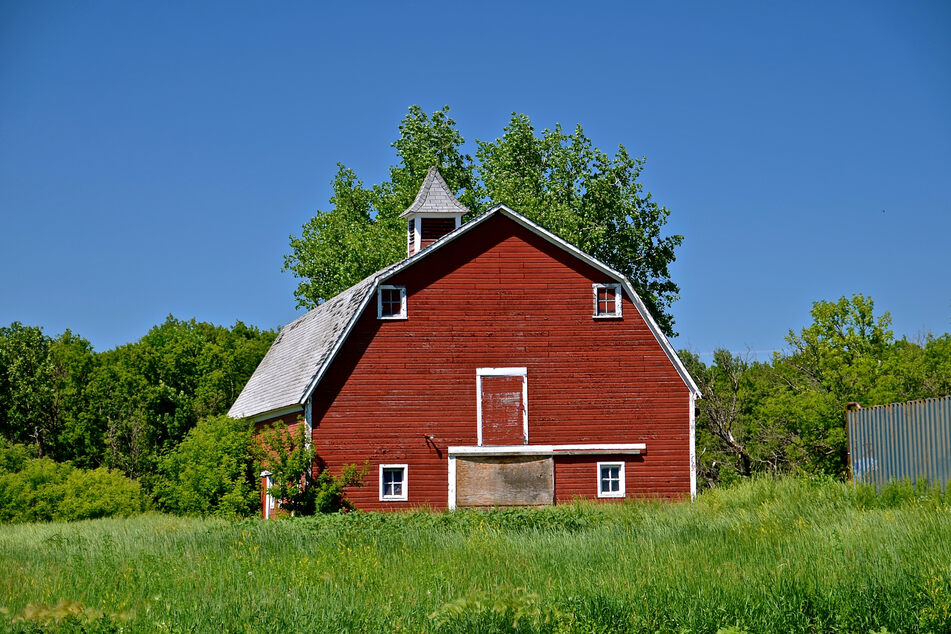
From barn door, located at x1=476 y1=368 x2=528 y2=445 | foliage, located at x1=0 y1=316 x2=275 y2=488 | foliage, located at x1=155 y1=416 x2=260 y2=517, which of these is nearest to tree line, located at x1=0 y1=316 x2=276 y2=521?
foliage, located at x1=0 y1=316 x2=275 y2=488

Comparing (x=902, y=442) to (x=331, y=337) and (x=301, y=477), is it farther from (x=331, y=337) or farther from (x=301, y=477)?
(x=331, y=337)

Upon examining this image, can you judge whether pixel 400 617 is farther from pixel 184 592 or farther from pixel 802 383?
pixel 802 383

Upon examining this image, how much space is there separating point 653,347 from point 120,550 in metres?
15.9

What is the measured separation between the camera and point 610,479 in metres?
29.0

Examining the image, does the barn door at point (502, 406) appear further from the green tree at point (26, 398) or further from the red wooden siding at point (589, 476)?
the green tree at point (26, 398)

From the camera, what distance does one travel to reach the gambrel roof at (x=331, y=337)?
28.1 meters

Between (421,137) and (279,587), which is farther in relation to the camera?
(421,137)

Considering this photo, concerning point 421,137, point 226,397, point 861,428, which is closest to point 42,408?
point 226,397

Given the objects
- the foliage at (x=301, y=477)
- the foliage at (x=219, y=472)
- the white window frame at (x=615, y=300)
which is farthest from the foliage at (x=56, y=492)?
the white window frame at (x=615, y=300)

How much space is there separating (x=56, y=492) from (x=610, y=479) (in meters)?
16.8

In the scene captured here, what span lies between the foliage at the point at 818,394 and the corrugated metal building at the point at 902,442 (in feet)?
45.2

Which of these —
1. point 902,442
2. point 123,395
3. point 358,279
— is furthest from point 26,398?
point 902,442

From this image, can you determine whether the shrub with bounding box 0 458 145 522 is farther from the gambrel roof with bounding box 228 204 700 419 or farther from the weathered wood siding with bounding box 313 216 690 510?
the weathered wood siding with bounding box 313 216 690 510

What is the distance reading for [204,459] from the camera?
2997 cm
